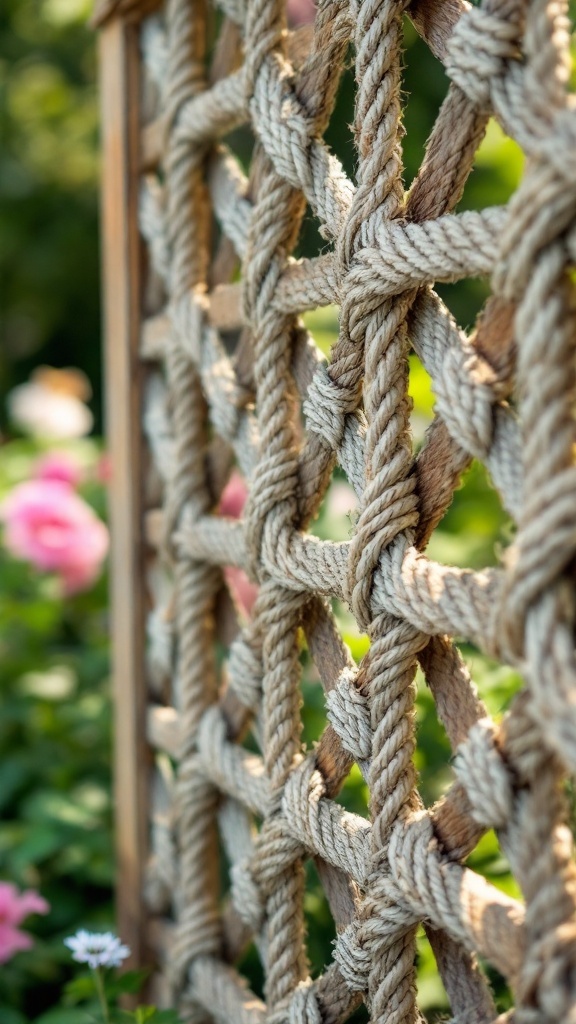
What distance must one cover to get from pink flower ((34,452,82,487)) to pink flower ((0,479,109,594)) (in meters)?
0.10

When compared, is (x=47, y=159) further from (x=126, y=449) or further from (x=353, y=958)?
(x=353, y=958)

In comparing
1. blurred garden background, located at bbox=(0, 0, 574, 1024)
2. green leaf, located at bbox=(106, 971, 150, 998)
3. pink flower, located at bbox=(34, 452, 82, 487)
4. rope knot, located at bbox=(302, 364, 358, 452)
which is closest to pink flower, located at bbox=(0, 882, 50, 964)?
blurred garden background, located at bbox=(0, 0, 574, 1024)

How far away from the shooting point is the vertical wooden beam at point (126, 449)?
1174 millimetres

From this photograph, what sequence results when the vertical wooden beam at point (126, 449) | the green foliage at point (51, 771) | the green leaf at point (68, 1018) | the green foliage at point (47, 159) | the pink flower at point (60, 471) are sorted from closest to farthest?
the green leaf at point (68, 1018), the vertical wooden beam at point (126, 449), the green foliage at point (51, 771), the pink flower at point (60, 471), the green foliage at point (47, 159)

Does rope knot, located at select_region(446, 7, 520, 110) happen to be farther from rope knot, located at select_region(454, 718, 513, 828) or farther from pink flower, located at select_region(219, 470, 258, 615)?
pink flower, located at select_region(219, 470, 258, 615)

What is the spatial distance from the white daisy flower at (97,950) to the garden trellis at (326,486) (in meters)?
0.12

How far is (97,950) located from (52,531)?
2.96 ft

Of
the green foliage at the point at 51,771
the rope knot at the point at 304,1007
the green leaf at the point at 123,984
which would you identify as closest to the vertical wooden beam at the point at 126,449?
the green foliage at the point at 51,771

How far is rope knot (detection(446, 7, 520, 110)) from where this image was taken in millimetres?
560

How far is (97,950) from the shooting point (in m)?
0.86

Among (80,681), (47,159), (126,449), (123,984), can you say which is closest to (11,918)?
(123,984)

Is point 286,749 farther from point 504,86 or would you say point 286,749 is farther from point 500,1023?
point 504,86

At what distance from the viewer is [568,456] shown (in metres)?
0.53

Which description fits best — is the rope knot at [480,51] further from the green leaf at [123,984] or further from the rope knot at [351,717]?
the green leaf at [123,984]
